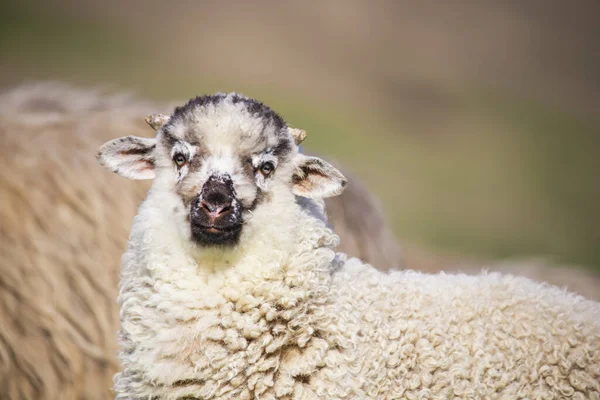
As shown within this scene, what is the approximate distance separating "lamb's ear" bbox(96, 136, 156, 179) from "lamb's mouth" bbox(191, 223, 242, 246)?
61cm

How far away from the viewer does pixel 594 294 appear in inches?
213

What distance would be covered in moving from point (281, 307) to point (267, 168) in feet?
2.41

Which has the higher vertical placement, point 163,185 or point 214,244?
point 163,185

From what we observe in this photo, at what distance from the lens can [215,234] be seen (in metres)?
3.22

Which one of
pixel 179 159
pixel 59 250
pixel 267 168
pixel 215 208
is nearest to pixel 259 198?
pixel 267 168

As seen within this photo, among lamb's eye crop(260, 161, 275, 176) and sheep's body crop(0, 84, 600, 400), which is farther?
sheep's body crop(0, 84, 600, 400)

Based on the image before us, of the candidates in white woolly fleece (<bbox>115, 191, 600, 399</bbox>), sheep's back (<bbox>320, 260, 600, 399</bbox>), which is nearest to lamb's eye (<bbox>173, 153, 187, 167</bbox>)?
white woolly fleece (<bbox>115, 191, 600, 399</bbox>)

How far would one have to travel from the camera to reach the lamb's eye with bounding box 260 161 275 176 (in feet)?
11.4

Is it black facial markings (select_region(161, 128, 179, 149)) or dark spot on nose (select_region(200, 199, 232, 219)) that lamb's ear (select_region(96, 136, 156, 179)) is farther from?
dark spot on nose (select_region(200, 199, 232, 219))

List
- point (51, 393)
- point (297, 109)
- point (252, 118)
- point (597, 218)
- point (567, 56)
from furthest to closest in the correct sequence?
point (567, 56), point (297, 109), point (597, 218), point (51, 393), point (252, 118)

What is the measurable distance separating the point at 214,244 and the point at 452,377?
1321 millimetres

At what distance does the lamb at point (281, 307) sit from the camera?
3.13 metres

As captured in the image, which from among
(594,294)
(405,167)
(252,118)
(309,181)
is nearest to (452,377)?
(309,181)

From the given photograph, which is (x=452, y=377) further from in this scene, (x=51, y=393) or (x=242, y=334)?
(x=51, y=393)
